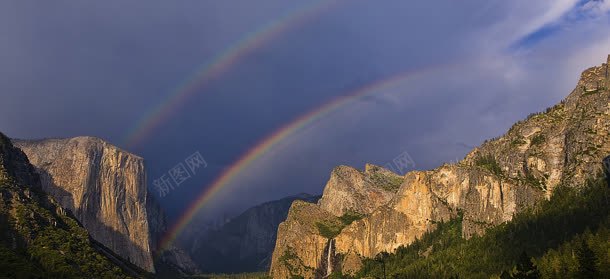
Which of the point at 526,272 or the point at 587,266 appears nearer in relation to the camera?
the point at 587,266

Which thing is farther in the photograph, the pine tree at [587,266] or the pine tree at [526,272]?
the pine tree at [526,272]

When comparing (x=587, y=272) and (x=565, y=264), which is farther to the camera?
(x=565, y=264)

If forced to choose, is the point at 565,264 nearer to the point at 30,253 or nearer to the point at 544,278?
the point at 544,278

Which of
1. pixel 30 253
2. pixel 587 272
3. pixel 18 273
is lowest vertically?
pixel 587 272

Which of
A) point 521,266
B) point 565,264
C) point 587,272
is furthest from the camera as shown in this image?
point 565,264

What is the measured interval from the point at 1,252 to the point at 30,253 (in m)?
15.3

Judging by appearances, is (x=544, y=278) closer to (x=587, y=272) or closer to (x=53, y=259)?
(x=587, y=272)

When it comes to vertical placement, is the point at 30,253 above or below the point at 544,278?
above

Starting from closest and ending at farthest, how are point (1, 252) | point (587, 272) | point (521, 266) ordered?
point (587, 272), point (521, 266), point (1, 252)

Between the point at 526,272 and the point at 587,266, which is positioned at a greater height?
the point at 526,272

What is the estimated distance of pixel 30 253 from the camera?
19700cm

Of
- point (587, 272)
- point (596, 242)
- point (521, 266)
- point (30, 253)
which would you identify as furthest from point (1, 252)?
point (596, 242)

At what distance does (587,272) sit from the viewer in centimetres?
15138

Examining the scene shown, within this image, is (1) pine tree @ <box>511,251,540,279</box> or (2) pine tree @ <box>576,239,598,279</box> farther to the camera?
(1) pine tree @ <box>511,251,540,279</box>
